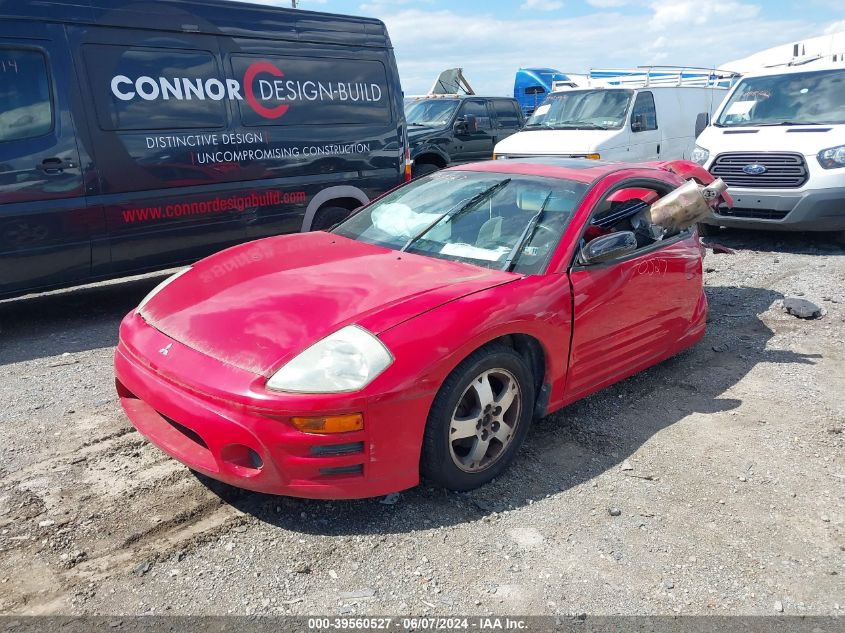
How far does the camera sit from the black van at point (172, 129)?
5.12m

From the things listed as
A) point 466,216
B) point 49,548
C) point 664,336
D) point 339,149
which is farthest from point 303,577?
point 339,149

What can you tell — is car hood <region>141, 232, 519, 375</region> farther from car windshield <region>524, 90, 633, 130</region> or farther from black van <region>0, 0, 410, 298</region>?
car windshield <region>524, 90, 633, 130</region>

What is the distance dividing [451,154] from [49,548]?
10871 mm

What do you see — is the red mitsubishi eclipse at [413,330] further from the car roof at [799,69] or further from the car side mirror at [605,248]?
the car roof at [799,69]

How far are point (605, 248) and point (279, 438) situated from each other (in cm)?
198

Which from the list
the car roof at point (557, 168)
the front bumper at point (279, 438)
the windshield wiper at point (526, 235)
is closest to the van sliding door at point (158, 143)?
the car roof at point (557, 168)

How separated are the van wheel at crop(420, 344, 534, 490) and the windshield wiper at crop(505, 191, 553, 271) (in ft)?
1.73

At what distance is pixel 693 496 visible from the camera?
3240mm

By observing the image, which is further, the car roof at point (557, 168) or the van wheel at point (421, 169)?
the van wheel at point (421, 169)

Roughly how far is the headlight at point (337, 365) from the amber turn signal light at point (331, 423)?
10 centimetres

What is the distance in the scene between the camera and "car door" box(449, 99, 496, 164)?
41.8 ft

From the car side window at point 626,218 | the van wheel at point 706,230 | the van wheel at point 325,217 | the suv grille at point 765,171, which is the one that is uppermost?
the car side window at point 626,218

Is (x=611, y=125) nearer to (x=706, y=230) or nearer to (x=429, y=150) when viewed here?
(x=706, y=230)

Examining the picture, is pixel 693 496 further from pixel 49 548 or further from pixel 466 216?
pixel 49 548
